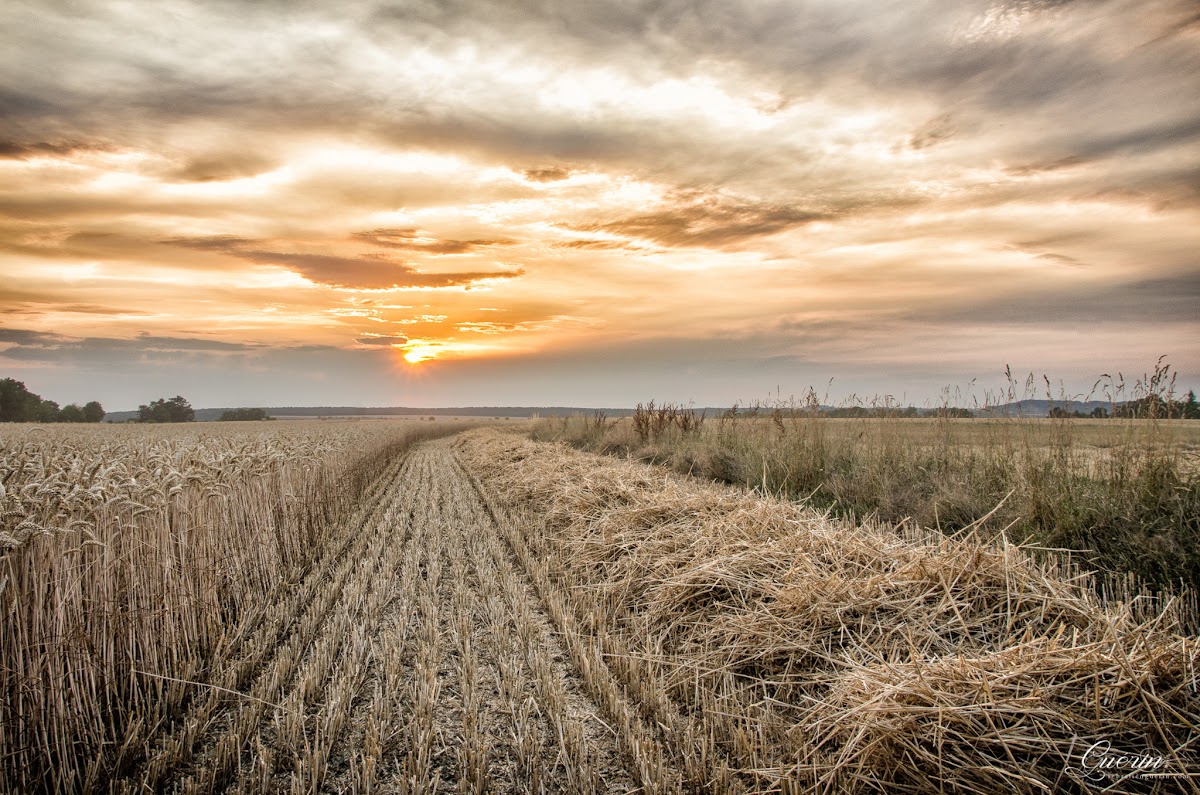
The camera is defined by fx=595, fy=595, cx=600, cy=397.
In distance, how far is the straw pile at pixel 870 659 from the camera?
2.55 m

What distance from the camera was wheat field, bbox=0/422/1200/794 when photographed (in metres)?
2.69

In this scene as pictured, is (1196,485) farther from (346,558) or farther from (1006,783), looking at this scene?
(346,558)

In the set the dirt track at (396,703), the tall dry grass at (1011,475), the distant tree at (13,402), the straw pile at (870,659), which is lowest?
the dirt track at (396,703)

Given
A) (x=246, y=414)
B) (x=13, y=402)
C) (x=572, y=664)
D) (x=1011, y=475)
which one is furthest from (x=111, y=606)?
(x=246, y=414)

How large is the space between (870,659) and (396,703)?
2.87 metres

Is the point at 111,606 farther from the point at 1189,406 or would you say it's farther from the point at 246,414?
the point at 246,414

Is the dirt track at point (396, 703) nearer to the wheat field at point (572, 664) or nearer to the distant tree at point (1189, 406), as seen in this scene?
the wheat field at point (572, 664)

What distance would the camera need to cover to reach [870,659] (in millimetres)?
3461

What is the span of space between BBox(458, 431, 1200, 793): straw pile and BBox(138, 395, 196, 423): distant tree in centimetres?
8877

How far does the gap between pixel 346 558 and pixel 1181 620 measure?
25.3 feet

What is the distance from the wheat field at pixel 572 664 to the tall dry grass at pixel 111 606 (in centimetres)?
2

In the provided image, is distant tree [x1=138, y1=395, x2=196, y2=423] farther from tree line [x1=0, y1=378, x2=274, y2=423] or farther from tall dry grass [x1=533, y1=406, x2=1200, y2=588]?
tall dry grass [x1=533, y1=406, x2=1200, y2=588]

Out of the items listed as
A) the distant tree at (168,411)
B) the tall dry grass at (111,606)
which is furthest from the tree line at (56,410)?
the tall dry grass at (111,606)

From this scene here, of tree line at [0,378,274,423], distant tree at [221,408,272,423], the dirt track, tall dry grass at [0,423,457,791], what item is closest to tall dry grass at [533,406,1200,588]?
the dirt track
